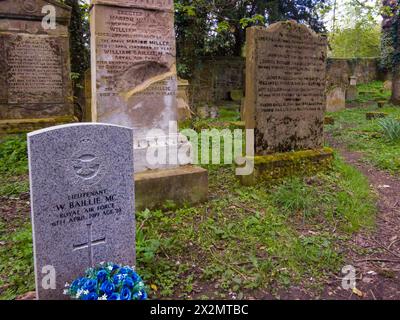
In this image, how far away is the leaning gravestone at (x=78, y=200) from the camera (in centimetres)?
229

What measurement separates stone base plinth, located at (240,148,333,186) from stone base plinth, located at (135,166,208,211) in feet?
2.85

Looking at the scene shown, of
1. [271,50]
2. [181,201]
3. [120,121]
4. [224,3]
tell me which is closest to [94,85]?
[120,121]

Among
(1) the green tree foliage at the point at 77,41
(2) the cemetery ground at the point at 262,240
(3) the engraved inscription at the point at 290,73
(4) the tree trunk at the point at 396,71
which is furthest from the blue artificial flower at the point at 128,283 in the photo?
(4) the tree trunk at the point at 396,71

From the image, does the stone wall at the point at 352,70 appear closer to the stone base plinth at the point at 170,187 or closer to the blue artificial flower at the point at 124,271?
the stone base plinth at the point at 170,187

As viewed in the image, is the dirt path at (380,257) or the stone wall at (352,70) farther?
the stone wall at (352,70)

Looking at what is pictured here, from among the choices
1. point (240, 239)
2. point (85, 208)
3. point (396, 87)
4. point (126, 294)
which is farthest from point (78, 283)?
point (396, 87)

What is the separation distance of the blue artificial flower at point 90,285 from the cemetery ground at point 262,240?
54cm

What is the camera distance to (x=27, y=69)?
23.5ft

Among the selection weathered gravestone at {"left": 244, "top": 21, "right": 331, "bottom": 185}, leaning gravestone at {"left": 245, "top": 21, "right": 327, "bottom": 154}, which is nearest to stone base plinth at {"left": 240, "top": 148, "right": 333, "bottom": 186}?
weathered gravestone at {"left": 244, "top": 21, "right": 331, "bottom": 185}

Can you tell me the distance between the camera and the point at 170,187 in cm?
401

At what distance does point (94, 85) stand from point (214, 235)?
2.00 metres

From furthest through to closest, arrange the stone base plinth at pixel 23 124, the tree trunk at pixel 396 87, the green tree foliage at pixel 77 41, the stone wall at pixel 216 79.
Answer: the stone wall at pixel 216 79 → the tree trunk at pixel 396 87 → the green tree foliage at pixel 77 41 → the stone base plinth at pixel 23 124

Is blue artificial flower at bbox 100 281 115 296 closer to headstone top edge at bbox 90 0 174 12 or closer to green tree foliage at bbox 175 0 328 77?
headstone top edge at bbox 90 0 174 12

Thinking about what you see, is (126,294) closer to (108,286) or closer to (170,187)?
(108,286)
